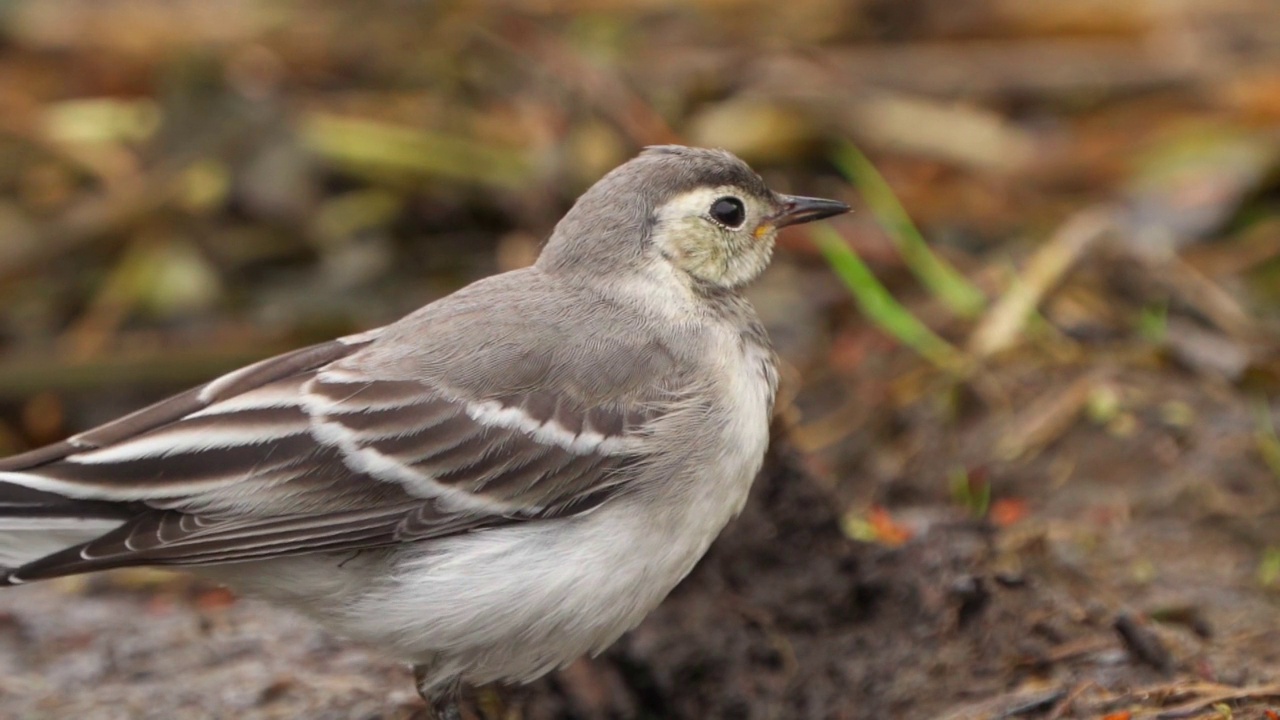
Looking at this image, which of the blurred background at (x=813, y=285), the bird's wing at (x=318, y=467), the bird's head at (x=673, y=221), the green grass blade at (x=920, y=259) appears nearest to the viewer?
the bird's wing at (x=318, y=467)

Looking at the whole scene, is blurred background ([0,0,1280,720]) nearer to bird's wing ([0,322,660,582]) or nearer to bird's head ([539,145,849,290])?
bird's head ([539,145,849,290])

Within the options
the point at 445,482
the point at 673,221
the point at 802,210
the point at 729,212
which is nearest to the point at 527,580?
the point at 445,482

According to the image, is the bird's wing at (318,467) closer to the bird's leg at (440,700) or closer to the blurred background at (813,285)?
the bird's leg at (440,700)

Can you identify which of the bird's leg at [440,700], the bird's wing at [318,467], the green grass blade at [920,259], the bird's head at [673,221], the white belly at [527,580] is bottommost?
the bird's leg at [440,700]

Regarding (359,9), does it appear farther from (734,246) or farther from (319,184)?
(734,246)

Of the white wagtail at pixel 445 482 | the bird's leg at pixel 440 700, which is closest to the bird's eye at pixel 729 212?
the white wagtail at pixel 445 482

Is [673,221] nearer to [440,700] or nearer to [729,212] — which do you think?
[729,212]

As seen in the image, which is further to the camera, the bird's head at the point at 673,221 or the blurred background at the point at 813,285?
the blurred background at the point at 813,285
